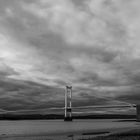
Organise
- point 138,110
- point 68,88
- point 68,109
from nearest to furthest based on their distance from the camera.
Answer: point 138,110, point 68,109, point 68,88

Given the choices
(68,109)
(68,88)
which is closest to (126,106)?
(68,109)

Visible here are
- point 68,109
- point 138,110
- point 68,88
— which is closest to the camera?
point 138,110

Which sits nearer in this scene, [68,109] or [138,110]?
[138,110]

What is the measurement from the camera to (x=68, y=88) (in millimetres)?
127000

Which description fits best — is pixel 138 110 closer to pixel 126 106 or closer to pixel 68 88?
pixel 126 106

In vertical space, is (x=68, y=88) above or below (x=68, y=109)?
above

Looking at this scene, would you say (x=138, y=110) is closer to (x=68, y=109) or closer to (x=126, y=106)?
(x=126, y=106)

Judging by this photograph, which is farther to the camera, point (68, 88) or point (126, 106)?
point (68, 88)

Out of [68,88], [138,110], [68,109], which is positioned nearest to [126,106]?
[138,110]

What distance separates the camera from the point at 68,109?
10631cm

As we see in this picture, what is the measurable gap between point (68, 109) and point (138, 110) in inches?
1162

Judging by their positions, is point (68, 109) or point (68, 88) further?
point (68, 88)

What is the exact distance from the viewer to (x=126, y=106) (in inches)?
3789

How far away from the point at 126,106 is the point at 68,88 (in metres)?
38.2
